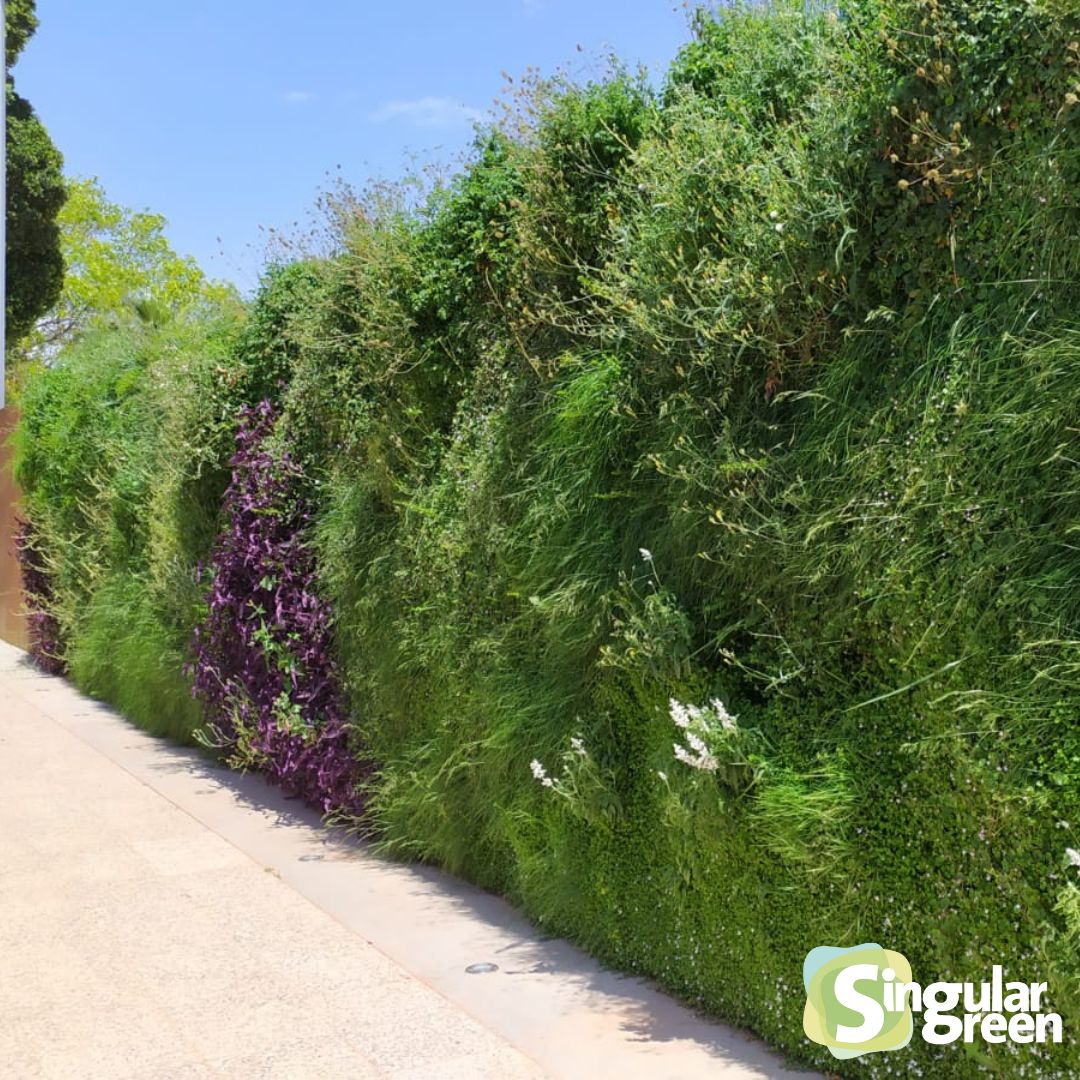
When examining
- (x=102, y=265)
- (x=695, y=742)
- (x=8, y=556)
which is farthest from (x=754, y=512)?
(x=102, y=265)

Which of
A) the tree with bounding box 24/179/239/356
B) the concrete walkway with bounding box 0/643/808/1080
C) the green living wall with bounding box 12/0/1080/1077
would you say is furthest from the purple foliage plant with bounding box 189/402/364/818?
the tree with bounding box 24/179/239/356

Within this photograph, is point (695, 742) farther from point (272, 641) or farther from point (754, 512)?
point (272, 641)

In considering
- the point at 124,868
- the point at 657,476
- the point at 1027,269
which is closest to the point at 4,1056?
the point at 124,868

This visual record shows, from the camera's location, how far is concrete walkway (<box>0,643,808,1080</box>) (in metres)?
4.05

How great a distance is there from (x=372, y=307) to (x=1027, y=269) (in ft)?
12.9

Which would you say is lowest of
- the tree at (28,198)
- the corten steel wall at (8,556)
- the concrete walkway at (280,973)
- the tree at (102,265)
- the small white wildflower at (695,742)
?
the concrete walkway at (280,973)

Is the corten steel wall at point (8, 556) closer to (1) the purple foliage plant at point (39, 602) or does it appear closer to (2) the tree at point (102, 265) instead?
(1) the purple foliage plant at point (39, 602)

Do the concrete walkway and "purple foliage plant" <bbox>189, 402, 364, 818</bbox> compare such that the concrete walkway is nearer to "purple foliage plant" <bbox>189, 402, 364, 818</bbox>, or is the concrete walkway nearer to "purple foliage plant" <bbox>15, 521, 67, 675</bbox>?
"purple foliage plant" <bbox>189, 402, 364, 818</bbox>

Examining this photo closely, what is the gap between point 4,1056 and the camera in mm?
4109

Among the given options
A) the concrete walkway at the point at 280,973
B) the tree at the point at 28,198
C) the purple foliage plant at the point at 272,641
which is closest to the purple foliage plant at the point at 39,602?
the purple foliage plant at the point at 272,641

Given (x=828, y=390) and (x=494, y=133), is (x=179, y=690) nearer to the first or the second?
(x=494, y=133)

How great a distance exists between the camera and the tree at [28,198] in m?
22.3

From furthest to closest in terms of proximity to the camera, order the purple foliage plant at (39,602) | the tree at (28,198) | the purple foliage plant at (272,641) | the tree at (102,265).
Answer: the tree at (102,265) → the tree at (28,198) → the purple foliage plant at (39,602) → the purple foliage plant at (272,641)

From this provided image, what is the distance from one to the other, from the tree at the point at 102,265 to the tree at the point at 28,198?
38.5 ft
